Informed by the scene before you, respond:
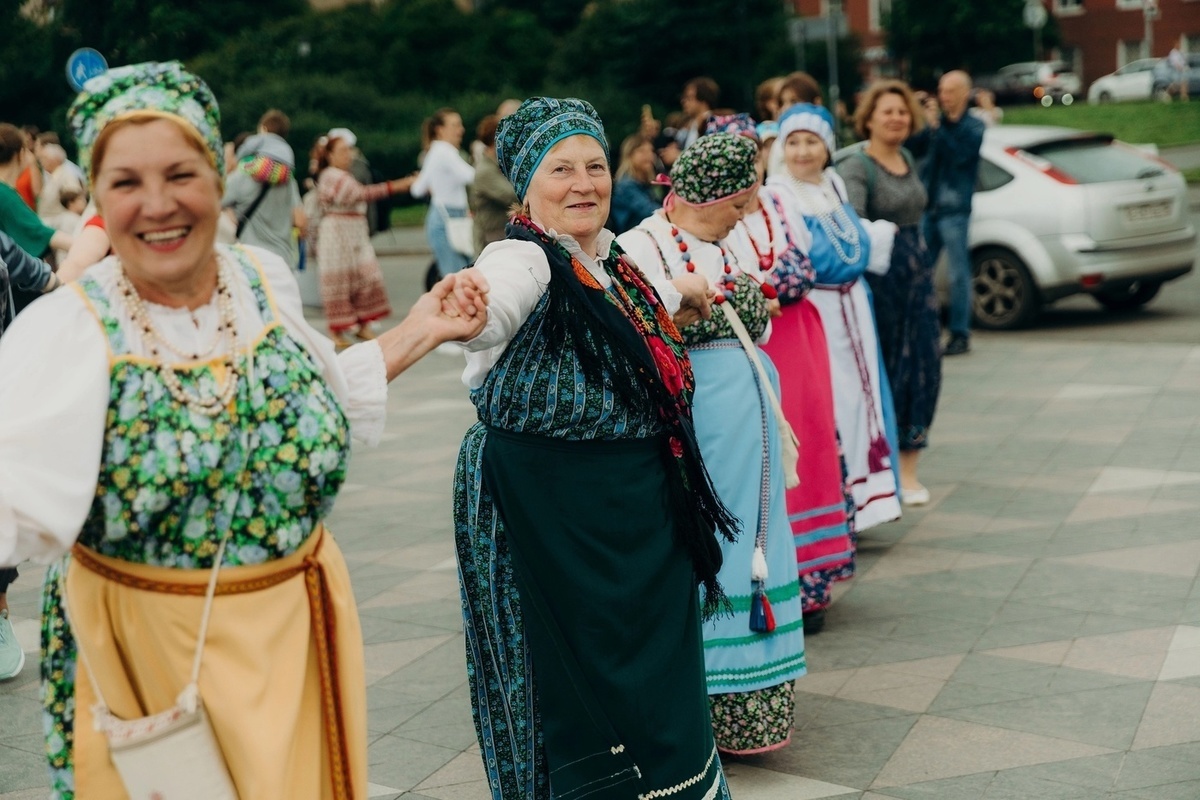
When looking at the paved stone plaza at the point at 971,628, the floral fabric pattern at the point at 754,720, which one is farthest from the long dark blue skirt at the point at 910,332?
the floral fabric pattern at the point at 754,720

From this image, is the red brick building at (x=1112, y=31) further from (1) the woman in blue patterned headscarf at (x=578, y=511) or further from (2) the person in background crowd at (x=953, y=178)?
(1) the woman in blue patterned headscarf at (x=578, y=511)

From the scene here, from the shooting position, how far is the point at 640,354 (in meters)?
3.42

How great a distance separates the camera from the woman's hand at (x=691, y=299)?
4.07 metres

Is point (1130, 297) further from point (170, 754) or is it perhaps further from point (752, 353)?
point (170, 754)

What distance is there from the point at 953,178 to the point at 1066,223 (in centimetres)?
127

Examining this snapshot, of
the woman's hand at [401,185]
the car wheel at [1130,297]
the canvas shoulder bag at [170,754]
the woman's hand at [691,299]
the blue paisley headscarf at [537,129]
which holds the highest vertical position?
the blue paisley headscarf at [537,129]

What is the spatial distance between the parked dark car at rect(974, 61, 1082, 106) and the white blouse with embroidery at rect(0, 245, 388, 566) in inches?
1920

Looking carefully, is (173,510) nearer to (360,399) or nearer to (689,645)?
(360,399)

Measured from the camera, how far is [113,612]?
246 cm

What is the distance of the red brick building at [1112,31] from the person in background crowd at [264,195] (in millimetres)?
56156

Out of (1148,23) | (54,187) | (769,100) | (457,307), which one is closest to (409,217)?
(54,187)

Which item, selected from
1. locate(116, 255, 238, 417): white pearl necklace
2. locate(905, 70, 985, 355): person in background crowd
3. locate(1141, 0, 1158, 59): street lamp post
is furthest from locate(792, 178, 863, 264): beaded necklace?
locate(1141, 0, 1158, 59): street lamp post

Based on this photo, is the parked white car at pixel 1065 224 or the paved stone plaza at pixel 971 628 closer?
the paved stone plaza at pixel 971 628

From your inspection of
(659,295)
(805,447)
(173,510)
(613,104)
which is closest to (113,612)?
(173,510)
